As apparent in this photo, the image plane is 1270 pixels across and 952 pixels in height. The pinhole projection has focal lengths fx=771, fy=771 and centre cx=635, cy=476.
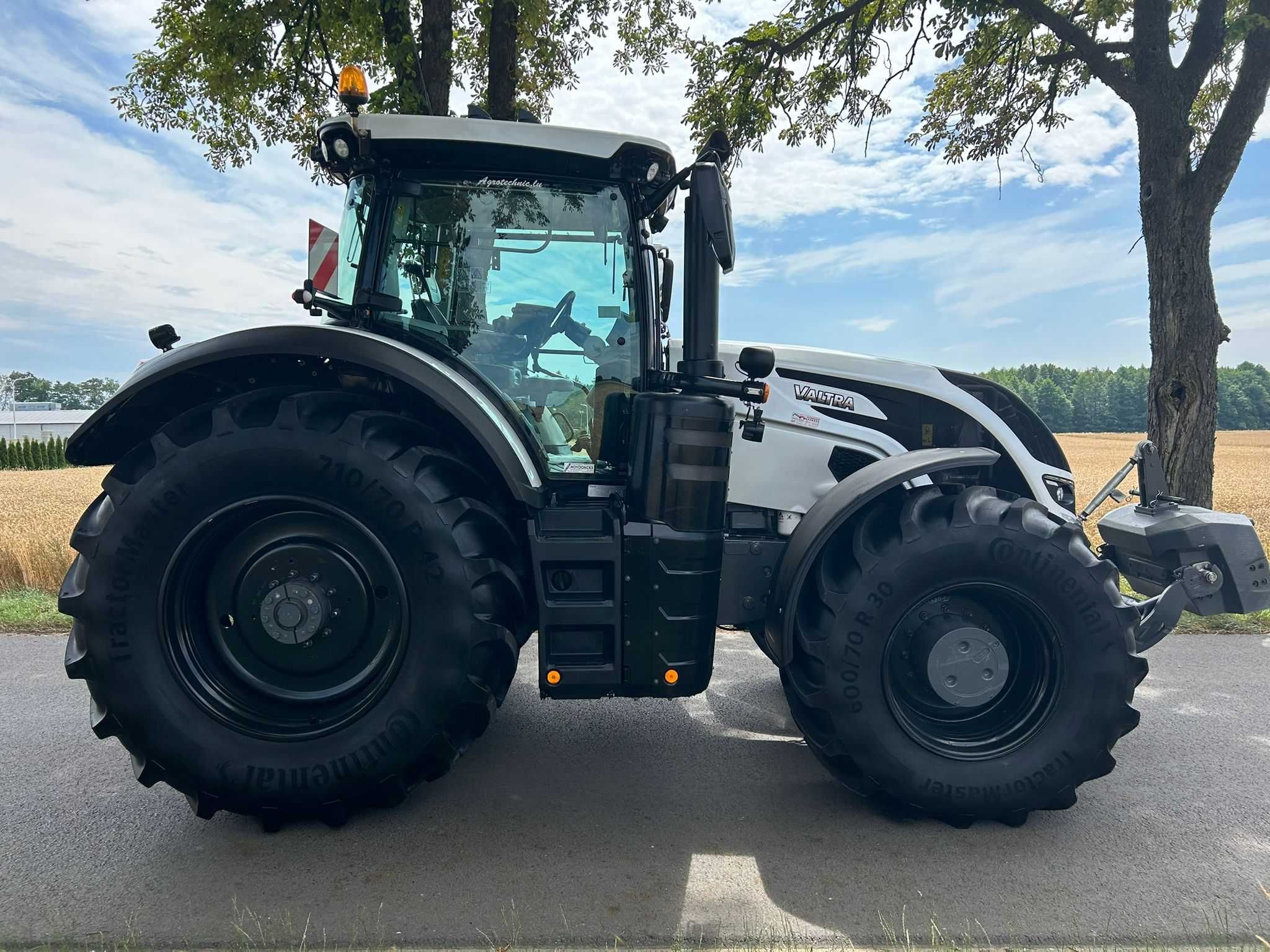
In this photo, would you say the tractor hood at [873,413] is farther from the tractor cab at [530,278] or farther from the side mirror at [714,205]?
the side mirror at [714,205]

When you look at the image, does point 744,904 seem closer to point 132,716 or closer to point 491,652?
point 491,652

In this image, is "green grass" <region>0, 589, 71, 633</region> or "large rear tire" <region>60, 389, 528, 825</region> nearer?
"large rear tire" <region>60, 389, 528, 825</region>

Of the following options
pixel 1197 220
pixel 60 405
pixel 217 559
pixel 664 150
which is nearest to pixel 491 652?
pixel 217 559

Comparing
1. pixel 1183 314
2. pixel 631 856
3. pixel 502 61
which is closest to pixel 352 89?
pixel 631 856

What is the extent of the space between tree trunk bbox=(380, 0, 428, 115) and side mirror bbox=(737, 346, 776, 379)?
5.21m

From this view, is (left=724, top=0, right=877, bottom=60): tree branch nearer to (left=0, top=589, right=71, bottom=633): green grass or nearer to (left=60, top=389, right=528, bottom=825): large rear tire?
(left=60, top=389, right=528, bottom=825): large rear tire

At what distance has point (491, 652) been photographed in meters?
2.53

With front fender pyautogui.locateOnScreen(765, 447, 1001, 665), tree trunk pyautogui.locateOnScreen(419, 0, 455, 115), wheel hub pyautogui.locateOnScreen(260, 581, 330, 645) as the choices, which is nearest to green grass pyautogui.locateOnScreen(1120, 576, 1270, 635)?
front fender pyautogui.locateOnScreen(765, 447, 1001, 665)

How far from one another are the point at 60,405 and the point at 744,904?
309 ft

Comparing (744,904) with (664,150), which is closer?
(744,904)

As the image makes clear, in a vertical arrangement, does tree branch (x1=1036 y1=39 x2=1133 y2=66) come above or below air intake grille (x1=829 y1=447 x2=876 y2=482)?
above

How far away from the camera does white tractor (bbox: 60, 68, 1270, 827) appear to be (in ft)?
8.20

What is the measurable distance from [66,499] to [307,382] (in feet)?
56.6

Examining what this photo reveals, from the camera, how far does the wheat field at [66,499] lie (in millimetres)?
6273
